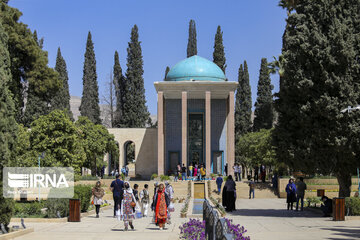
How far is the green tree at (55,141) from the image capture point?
2750cm

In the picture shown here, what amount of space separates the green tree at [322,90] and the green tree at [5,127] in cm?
959

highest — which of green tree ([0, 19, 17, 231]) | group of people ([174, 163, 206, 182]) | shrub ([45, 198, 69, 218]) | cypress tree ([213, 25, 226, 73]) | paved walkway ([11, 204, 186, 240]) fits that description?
cypress tree ([213, 25, 226, 73])

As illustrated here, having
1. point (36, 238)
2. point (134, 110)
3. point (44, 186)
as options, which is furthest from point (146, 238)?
point (134, 110)

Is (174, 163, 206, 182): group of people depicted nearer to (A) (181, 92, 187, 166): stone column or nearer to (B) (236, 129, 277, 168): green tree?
(A) (181, 92, 187, 166): stone column

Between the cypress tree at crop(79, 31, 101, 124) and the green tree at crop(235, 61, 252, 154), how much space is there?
14894mm

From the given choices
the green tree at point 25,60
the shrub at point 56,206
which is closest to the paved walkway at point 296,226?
the shrub at point 56,206

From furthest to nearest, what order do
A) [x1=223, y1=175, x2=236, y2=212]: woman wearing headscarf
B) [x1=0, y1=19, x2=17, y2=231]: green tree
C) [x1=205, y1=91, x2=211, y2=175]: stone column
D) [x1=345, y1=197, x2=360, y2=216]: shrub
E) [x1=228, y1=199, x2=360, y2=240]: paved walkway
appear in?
[x1=205, y1=91, x2=211, y2=175]: stone column → [x1=223, y1=175, x2=236, y2=212]: woman wearing headscarf → [x1=345, y1=197, x2=360, y2=216]: shrub → [x1=228, y1=199, x2=360, y2=240]: paved walkway → [x1=0, y1=19, x2=17, y2=231]: green tree

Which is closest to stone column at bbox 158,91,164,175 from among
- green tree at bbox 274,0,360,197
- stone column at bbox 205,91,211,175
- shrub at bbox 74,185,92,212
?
stone column at bbox 205,91,211,175

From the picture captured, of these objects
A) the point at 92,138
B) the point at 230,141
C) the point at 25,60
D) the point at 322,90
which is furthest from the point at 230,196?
the point at 92,138

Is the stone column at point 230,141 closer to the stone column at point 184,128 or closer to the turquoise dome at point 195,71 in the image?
the stone column at point 184,128

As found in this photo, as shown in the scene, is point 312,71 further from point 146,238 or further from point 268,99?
point 268,99

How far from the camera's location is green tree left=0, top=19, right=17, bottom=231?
37.2ft

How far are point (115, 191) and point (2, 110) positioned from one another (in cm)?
598

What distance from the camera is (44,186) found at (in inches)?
1190
